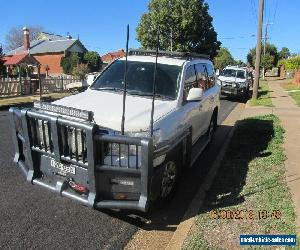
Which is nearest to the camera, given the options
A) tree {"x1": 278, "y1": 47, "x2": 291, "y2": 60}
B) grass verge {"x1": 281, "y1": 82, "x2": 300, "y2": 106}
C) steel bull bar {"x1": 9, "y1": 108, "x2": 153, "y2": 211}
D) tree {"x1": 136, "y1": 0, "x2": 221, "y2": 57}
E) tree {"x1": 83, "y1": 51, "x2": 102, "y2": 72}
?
steel bull bar {"x1": 9, "y1": 108, "x2": 153, "y2": 211}

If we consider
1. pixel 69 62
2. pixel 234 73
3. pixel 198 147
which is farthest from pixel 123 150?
pixel 69 62

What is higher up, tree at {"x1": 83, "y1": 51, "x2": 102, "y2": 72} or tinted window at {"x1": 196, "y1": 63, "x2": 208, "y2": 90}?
tree at {"x1": 83, "y1": 51, "x2": 102, "y2": 72}

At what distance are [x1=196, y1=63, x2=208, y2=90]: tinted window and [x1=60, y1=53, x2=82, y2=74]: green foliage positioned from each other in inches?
1651

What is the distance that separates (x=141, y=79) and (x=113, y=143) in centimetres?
209

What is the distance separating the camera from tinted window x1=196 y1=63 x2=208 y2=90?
24.5 feet

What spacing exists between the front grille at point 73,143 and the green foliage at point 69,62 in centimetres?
4512

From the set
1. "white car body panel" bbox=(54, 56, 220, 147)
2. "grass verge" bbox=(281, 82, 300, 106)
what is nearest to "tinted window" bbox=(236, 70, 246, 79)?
"grass verge" bbox=(281, 82, 300, 106)

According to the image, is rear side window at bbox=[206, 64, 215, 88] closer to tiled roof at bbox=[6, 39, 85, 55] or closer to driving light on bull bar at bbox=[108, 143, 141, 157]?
driving light on bull bar at bbox=[108, 143, 141, 157]

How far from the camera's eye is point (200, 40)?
118 ft

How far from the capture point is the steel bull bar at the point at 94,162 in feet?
14.0

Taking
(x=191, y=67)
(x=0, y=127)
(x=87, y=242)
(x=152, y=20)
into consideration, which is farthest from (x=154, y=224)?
(x=152, y=20)

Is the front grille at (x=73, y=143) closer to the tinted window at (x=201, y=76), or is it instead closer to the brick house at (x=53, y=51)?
the tinted window at (x=201, y=76)

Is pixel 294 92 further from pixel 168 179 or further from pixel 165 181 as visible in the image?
pixel 165 181

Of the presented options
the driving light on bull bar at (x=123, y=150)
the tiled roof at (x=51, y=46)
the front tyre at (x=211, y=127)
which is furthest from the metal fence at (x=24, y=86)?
the tiled roof at (x=51, y=46)
